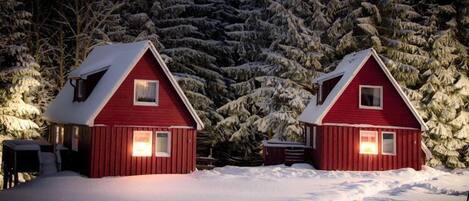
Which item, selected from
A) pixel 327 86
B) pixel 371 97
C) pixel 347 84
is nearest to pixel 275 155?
pixel 327 86

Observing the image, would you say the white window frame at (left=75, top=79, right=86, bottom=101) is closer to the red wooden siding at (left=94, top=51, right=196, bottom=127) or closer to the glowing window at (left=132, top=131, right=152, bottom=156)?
the red wooden siding at (left=94, top=51, right=196, bottom=127)

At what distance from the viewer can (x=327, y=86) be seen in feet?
96.1

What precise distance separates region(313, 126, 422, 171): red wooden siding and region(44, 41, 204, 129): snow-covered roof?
6650mm

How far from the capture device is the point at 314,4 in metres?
36.0

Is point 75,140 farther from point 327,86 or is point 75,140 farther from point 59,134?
point 327,86

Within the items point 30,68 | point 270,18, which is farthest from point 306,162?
point 30,68

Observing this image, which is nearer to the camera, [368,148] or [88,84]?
[88,84]

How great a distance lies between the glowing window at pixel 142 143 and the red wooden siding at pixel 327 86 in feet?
32.6

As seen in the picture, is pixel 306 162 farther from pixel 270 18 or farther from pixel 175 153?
pixel 270 18

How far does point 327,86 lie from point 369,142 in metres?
3.80

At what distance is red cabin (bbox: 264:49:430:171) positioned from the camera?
27562mm

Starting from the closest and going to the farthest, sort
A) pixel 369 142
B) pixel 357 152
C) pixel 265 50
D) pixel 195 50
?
pixel 357 152 → pixel 369 142 → pixel 265 50 → pixel 195 50

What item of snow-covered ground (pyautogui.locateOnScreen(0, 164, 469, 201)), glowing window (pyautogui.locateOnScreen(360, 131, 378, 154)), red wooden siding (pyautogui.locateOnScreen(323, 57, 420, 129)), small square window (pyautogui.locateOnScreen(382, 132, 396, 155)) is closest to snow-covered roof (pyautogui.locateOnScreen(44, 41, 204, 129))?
snow-covered ground (pyautogui.locateOnScreen(0, 164, 469, 201))

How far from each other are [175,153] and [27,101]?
10363mm
